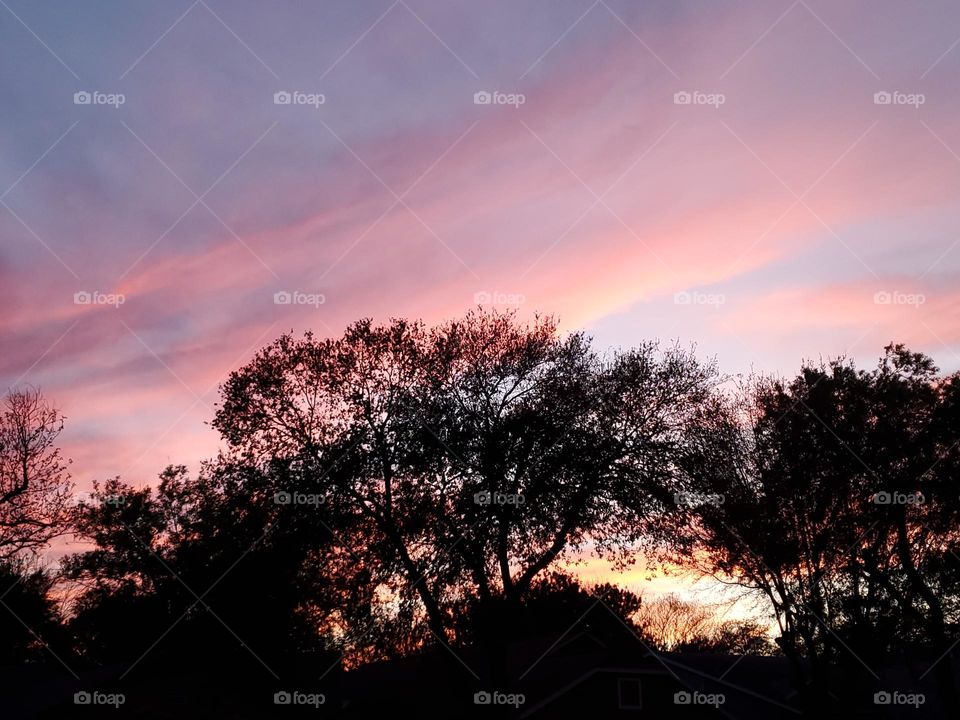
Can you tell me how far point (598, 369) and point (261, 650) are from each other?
2583 cm

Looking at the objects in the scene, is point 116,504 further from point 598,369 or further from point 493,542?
point 598,369
